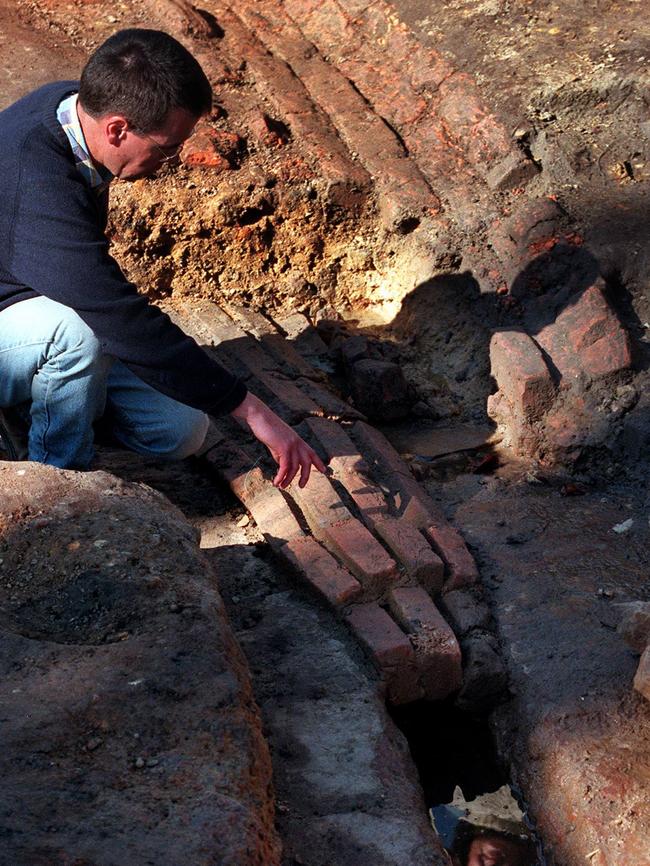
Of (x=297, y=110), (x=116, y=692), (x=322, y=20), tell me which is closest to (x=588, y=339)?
(x=297, y=110)

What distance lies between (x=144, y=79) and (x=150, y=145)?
0.64 feet

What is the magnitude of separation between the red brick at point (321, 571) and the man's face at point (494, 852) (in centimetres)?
76

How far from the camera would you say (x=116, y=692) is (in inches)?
89.3

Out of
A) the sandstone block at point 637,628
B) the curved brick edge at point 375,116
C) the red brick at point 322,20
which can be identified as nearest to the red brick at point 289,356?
the curved brick edge at point 375,116

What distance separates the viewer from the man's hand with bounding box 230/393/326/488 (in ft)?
9.86

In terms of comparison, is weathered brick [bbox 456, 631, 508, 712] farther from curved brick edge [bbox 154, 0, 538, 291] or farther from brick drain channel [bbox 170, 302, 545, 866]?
curved brick edge [bbox 154, 0, 538, 291]

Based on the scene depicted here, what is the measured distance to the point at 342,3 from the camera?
605 cm

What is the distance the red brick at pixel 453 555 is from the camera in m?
3.25

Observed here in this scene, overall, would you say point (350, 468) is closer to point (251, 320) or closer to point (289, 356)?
point (289, 356)

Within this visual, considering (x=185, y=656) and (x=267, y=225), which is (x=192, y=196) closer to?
(x=267, y=225)

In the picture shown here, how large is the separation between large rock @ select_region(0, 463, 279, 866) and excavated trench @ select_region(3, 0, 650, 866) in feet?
1.93

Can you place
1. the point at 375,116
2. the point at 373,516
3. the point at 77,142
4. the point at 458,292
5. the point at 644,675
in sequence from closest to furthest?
the point at 644,675
the point at 77,142
the point at 373,516
the point at 458,292
the point at 375,116

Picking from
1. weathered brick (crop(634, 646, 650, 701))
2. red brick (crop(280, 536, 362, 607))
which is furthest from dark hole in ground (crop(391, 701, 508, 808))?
weathered brick (crop(634, 646, 650, 701))

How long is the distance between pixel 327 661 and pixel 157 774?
933 mm
